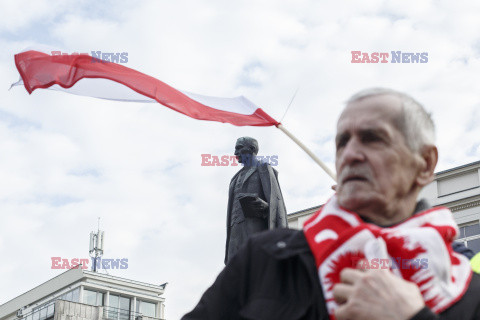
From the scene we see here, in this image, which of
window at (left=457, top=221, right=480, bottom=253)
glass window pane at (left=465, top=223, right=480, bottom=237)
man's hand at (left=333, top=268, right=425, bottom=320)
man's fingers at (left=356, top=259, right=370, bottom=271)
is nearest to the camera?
man's hand at (left=333, top=268, right=425, bottom=320)

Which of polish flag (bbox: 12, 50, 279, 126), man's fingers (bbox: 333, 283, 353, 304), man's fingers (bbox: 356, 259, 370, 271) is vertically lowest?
man's fingers (bbox: 333, 283, 353, 304)

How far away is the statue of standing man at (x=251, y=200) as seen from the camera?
10.2 meters

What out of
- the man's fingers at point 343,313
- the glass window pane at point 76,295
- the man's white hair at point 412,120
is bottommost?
the man's fingers at point 343,313

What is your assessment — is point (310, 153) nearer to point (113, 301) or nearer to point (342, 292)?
point (342, 292)

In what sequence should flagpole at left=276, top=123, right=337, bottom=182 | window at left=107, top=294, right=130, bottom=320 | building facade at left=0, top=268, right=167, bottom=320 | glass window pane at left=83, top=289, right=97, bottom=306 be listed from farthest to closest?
glass window pane at left=83, top=289, right=97, bottom=306 < building facade at left=0, top=268, right=167, bottom=320 < window at left=107, top=294, right=130, bottom=320 < flagpole at left=276, top=123, right=337, bottom=182

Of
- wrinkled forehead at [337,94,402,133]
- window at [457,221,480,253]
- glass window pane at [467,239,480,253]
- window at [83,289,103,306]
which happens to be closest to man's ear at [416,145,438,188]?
wrinkled forehead at [337,94,402,133]

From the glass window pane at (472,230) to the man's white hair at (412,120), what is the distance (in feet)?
99.3

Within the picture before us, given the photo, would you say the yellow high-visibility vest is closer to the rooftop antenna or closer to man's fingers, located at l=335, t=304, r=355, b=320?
man's fingers, located at l=335, t=304, r=355, b=320

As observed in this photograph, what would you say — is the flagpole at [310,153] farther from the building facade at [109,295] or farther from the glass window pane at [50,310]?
the building facade at [109,295]

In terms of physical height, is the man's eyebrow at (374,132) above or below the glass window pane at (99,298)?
below

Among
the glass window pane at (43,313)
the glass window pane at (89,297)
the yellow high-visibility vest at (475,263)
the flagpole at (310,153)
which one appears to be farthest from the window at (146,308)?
the yellow high-visibility vest at (475,263)

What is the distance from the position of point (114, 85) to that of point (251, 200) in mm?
2370

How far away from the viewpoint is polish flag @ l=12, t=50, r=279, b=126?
8.47 meters

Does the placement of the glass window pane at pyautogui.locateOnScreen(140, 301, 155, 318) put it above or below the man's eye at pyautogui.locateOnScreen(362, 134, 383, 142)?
above
